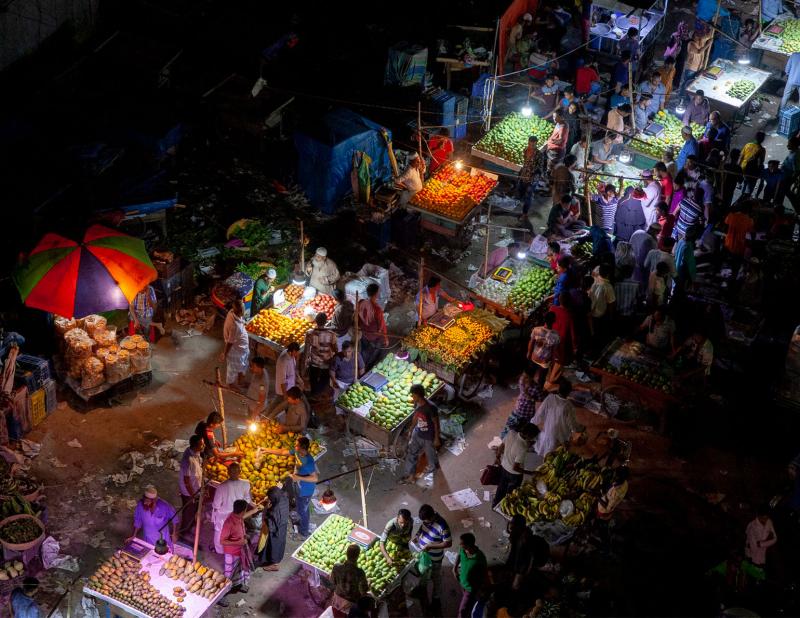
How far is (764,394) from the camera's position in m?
14.9

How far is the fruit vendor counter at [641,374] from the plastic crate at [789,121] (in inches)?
336

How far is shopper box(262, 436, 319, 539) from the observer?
39.1 feet

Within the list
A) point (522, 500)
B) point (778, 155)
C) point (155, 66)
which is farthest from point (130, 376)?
point (778, 155)

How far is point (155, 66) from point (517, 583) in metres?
13.0

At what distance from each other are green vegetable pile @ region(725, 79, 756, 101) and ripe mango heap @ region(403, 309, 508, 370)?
8.59 metres

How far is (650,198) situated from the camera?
17000 millimetres

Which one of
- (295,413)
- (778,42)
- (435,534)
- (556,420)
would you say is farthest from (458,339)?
(778,42)

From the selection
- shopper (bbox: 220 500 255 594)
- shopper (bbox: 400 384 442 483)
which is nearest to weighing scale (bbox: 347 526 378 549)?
shopper (bbox: 220 500 255 594)

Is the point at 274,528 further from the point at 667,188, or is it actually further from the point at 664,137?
the point at 664,137

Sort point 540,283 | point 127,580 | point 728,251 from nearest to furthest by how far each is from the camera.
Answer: point 127,580 → point 540,283 → point 728,251

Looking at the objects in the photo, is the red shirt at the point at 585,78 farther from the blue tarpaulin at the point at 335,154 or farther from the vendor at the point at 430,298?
the vendor at the point at 430,298

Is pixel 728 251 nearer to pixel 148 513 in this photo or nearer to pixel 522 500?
pixel 522 500

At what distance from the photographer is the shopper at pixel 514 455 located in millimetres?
12141

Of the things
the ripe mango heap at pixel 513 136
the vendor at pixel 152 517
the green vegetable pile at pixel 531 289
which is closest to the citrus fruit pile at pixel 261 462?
the vendor at pixel 152 517
